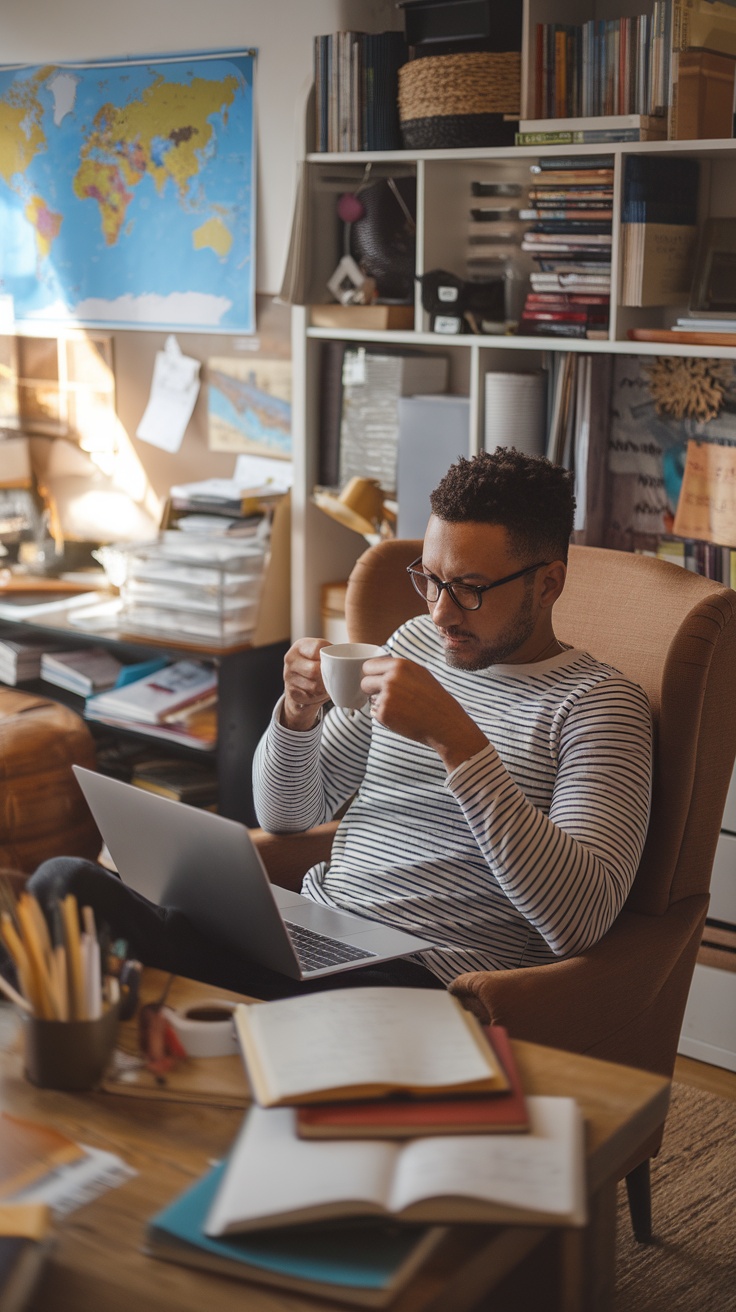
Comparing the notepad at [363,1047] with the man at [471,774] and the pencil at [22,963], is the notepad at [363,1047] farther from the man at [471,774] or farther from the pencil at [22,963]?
the man at [471,774]

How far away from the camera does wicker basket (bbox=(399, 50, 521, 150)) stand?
252 cm

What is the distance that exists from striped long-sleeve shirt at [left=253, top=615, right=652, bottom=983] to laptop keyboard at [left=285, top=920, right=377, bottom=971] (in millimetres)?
140

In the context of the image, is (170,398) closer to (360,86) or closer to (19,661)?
(19,661)

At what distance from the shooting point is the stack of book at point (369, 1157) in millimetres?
928

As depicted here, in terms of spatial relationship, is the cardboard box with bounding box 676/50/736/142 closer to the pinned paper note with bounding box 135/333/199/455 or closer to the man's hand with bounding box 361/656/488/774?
the man's hand with bounding box 361/656/488/774

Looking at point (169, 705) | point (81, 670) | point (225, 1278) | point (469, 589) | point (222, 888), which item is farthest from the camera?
point (81, 670)

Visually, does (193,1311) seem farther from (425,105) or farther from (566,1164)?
(425,105)

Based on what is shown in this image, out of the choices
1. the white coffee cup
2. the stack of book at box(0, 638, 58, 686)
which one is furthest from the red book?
the stack of book at box(0, 638, 58, 686)

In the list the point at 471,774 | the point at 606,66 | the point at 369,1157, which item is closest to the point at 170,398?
the point at 606,66

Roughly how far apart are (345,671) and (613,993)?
50 cm

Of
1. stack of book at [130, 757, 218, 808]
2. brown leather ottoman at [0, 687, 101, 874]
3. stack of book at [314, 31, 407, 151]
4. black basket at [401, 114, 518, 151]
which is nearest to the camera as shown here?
black basket at [401, 114, 518, 151]

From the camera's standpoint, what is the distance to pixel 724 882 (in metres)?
2.45

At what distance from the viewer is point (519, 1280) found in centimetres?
111

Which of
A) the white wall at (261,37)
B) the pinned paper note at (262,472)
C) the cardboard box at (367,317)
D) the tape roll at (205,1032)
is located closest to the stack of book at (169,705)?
the pinned paper note at (262,472)
